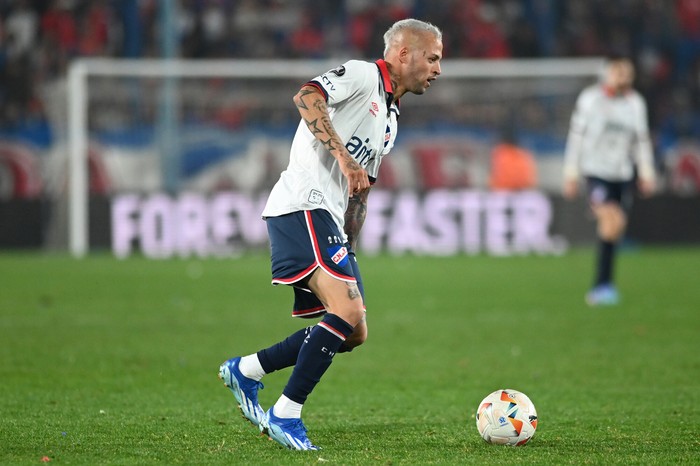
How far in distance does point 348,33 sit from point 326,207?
1887cm

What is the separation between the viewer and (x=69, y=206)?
19062mm

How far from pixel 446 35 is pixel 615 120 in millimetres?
11734

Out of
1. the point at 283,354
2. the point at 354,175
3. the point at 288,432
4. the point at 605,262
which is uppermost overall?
the point at 354,175

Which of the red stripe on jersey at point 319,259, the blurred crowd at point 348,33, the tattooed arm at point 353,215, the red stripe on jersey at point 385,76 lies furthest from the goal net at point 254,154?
the red stripe on jersey at point 319,259

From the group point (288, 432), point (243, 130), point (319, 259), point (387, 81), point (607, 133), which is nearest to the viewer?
point (288, 432)

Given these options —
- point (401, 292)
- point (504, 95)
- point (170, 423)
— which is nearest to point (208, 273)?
point (401, 292)

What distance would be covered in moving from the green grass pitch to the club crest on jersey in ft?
2.81

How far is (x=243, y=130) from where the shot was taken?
800 inches

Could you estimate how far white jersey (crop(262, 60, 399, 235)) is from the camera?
5.54 metres

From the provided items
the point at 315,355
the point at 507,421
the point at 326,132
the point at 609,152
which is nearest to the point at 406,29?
the point at 326,132

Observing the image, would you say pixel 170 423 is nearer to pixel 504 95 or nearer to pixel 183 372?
pixel 183 372

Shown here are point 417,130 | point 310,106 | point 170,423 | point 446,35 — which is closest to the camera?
point 310,106

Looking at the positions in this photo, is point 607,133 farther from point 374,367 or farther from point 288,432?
point 288,432

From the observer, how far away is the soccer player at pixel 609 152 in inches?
486
